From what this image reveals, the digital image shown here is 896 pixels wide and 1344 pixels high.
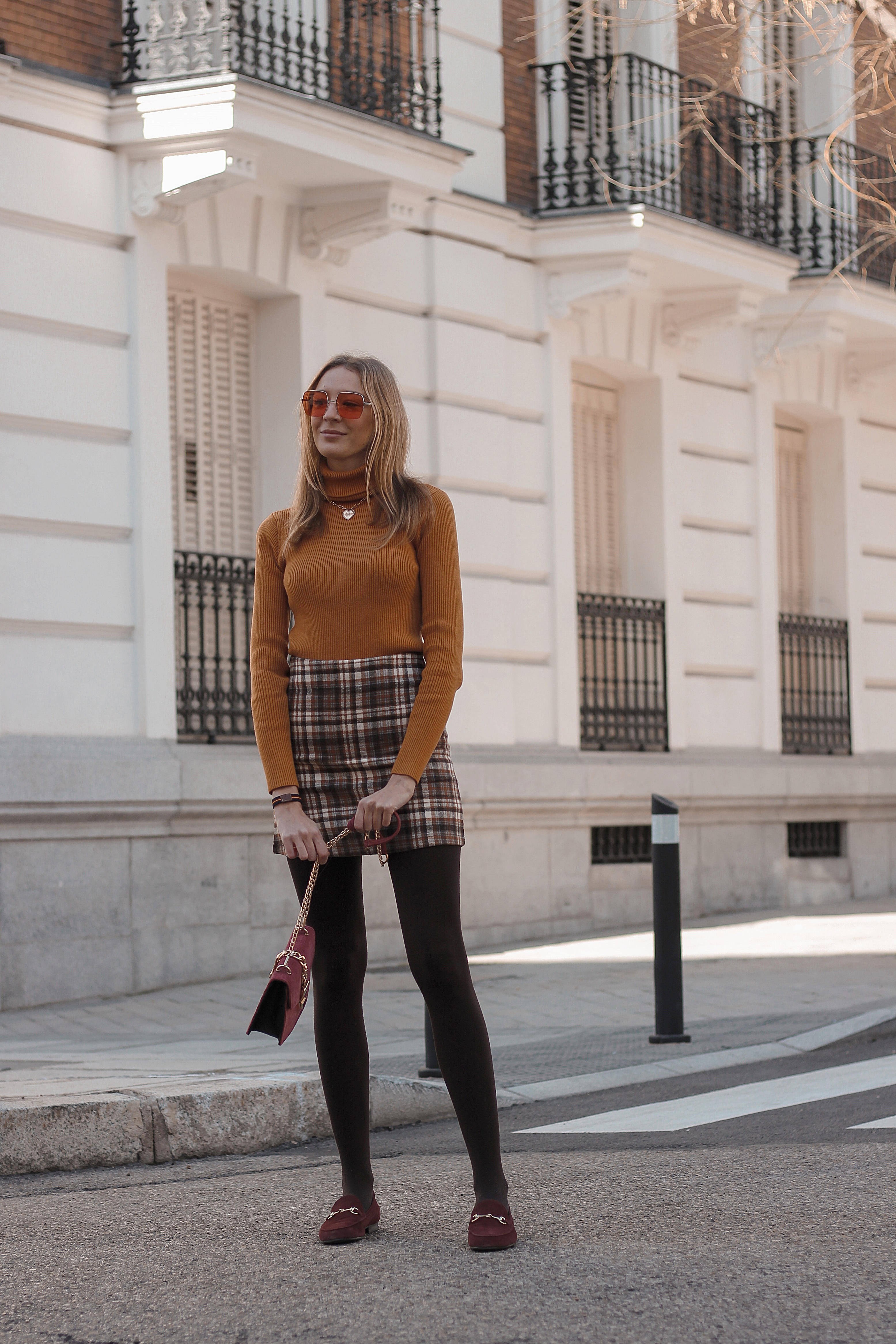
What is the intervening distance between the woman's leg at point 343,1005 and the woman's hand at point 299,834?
0.28ft

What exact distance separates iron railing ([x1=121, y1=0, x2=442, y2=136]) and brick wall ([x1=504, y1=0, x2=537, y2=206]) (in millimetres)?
899

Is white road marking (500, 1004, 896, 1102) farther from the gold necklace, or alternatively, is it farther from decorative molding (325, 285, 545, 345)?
decorative molding (325, 285, 545, 345)

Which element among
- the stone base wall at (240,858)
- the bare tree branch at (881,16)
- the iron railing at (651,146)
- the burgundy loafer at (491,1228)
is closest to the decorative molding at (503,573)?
the stone base wall at (240,858)

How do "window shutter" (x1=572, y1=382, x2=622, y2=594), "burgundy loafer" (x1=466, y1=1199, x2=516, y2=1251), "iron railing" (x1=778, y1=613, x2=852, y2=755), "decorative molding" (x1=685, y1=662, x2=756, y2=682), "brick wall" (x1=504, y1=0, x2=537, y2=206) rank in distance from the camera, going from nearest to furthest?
"burgundy loafer" (x1=466, y1=1199, x2=516, y2=1251) → "brick wall" (x1=504, y1=0, x2=537, y2=206) → "window shutter" (x1=572, y1=382, x2=622, y2=594) → "decorative molding" (x1=685, y1=662, x2=756, y2=682) → "iron railing" (x1=778, y1=613, x2=852, y2=755)

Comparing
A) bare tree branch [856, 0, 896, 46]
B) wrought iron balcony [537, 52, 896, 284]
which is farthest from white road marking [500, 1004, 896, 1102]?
wrought iron balcony [537, 52, 896, 284]

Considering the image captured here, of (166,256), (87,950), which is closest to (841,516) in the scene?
(166,256)

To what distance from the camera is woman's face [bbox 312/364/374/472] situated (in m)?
4.08

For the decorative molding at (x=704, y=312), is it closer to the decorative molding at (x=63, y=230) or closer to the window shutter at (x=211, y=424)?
the window shutter at (x=211, y=424)

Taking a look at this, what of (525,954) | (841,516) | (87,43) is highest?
(87,43)

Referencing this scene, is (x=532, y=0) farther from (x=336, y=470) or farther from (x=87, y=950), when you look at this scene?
(x=336, y=470)

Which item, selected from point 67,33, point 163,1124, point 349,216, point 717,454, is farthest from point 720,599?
point 163,1124

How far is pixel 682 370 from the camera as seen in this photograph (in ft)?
51.0

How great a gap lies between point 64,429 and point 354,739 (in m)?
7.44

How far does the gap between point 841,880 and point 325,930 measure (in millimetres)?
13257
